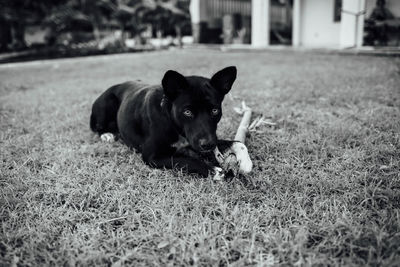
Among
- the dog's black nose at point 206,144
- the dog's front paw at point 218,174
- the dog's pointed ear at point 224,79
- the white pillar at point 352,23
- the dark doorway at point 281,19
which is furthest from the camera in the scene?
the dark doorway at point 281,19

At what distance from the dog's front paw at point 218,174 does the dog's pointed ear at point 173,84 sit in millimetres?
703

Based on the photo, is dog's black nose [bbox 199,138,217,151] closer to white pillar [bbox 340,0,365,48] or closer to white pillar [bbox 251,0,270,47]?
white pillar [bbox 340,0,365,48]

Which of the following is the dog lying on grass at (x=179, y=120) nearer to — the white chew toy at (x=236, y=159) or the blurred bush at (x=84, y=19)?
the white chew toy at (x=236, y=159)

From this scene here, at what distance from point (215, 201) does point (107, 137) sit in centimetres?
206

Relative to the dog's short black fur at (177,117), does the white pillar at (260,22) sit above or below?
→ above

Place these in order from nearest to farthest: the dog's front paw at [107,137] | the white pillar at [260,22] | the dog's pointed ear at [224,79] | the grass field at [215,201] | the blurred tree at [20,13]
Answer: the grass field at [215,201] < the dog's pointed ear at [224,79] < the dog's front paw at [107,137] < the white pillar at [260,22] < the blurred tree at [20,13]

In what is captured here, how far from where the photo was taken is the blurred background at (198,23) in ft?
46.7

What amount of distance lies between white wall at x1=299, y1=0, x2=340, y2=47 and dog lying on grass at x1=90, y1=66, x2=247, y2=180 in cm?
1729

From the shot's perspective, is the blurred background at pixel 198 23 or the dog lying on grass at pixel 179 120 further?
the blurred background at pixel 198 23

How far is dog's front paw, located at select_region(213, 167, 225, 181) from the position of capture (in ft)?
8.98

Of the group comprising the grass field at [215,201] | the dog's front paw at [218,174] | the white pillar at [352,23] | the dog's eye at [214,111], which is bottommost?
the grass field at [215,201]

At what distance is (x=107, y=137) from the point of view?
13.2 ft

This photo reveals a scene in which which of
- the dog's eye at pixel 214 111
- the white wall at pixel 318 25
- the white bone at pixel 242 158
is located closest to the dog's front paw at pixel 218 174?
the white bone at pixel 242 158

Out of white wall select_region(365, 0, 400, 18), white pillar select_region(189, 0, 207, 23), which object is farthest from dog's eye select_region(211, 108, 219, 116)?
white pillar select_region(189, 0, 207, 23)
